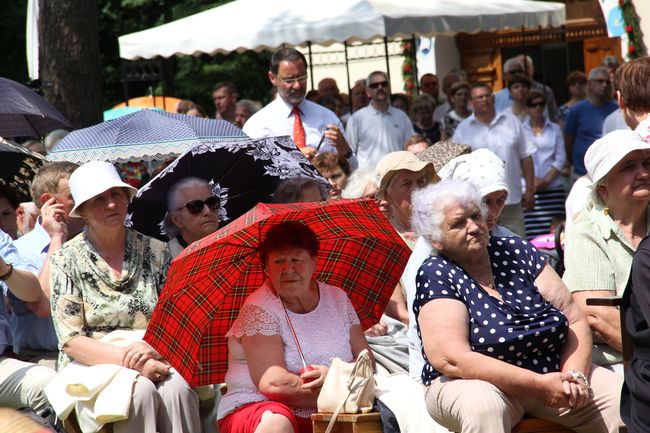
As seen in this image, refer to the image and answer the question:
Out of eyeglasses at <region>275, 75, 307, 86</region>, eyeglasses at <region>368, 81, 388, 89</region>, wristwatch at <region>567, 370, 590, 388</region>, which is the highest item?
eyeglasses at <region>275, 75, 307, 86</region>

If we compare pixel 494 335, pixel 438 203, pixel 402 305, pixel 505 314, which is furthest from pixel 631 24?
pixel 494 335

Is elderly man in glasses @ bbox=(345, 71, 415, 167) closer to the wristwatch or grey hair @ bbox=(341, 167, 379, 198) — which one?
grey hair @ bbox=(341, 167, 379, 198)

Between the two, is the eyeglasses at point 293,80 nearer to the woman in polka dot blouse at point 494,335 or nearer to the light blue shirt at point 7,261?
the light blue shirt at point 7,261

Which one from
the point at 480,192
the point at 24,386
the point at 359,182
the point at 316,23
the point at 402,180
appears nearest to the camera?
the point at 24,386

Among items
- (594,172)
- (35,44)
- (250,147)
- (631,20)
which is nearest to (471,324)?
(594,172)

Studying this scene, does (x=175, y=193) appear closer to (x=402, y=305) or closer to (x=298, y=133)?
(x=402, y=305)

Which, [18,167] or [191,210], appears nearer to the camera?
[191,210]

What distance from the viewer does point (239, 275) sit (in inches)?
221

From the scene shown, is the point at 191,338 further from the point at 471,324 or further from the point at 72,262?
the point at 471,324

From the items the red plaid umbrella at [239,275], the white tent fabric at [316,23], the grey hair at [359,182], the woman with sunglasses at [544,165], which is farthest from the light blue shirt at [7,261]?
the woman with sunglasses at [544,165]

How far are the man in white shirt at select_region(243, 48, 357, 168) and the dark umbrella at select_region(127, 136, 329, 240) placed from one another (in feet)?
8.41

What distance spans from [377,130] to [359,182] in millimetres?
5087

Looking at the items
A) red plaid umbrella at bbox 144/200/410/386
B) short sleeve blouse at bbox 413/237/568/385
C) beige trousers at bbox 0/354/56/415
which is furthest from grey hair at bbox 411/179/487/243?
beige trousers at bbox 0/354/56/415

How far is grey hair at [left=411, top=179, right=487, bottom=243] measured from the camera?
5246 mm
